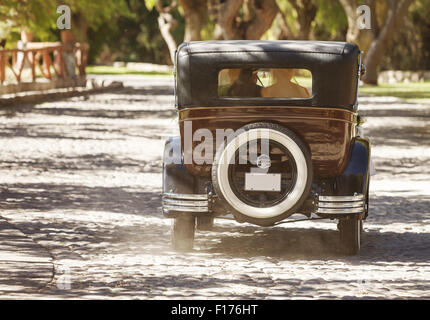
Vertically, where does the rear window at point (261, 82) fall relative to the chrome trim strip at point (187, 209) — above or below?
above

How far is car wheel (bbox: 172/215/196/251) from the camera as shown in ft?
28.6

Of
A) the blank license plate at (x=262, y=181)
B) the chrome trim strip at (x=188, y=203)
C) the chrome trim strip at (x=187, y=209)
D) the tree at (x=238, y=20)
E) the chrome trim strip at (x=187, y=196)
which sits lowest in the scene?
the chrome trim strip at (x=187, y=209)

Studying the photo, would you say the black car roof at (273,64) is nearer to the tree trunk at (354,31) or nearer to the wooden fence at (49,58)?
the wooden fence at (49,58)

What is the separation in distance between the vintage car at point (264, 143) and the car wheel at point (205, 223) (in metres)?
0.65

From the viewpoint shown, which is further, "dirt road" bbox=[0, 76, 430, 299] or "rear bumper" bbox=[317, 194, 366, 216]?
"rear bumper" bbox=[317, 194, 366, 216]

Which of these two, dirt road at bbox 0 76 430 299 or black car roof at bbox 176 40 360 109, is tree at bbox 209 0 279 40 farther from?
black car roof at bbox 176 40 360 109

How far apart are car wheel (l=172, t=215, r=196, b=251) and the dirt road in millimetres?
97

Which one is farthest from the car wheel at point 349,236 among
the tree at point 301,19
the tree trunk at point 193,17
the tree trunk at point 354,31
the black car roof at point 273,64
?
the tree at point 301,19

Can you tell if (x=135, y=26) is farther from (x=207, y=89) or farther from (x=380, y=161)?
(x=207, y=89)

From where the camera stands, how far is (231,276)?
769 cm

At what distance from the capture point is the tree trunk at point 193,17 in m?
42.1

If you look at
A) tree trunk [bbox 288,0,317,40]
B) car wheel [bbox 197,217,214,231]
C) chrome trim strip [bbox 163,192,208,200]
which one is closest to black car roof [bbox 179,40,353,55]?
chrome trim strip [bbox 163,192,208,200]
